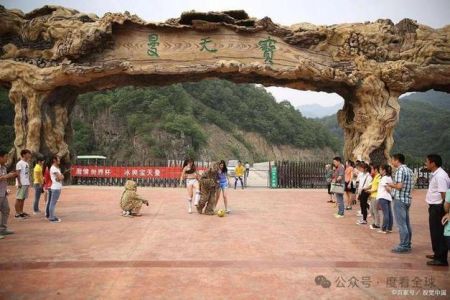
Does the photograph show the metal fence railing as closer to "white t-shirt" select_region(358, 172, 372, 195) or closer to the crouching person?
→ "white t-shirt" select_region(358, 172, 372, 195)

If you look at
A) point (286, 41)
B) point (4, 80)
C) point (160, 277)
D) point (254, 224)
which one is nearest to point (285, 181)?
point (286, 41)

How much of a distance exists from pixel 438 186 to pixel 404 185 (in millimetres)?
658

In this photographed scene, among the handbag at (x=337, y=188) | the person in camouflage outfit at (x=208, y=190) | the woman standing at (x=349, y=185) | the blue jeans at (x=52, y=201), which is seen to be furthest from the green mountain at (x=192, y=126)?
the handbag at (x=337, y=188)

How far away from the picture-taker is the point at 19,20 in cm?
1354

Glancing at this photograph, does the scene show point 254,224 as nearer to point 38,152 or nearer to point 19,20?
point 38,152

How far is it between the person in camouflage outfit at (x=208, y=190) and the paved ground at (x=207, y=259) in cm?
49

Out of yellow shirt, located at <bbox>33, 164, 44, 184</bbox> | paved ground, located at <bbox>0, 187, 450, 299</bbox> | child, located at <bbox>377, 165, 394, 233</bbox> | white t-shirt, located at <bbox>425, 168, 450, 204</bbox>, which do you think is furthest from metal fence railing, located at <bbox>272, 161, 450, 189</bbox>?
white t-shirt, located at <bbox>425, 168, 450, 204</bbox>

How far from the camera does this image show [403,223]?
547cm

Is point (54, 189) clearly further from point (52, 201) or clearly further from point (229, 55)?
point (229, 55)

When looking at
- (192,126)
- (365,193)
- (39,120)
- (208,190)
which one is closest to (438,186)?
(365,193)

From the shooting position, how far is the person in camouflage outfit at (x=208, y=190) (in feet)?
27.8

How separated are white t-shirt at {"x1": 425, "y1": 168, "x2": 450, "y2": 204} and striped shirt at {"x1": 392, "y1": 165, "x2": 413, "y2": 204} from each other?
1.74 ft

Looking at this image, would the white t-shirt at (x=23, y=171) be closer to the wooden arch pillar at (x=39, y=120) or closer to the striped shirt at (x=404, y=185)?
the wooden arch pillar at (x=39, y=120)

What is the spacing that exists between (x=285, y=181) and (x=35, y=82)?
33.4 ft
